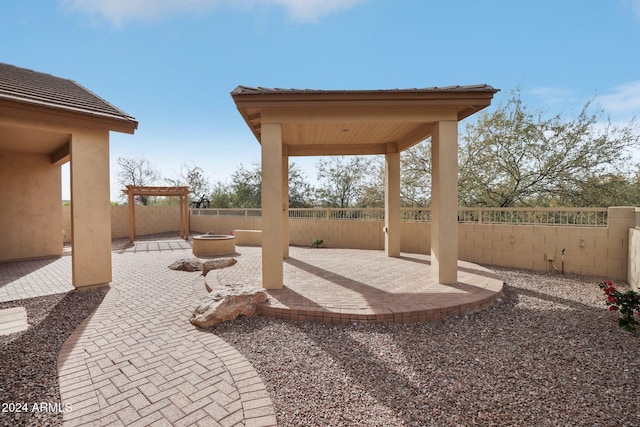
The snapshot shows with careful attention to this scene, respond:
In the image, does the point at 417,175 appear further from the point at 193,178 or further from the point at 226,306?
the point at 193,178

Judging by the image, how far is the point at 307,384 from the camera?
2.58m

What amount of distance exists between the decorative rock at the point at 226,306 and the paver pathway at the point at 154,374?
18 centimetres

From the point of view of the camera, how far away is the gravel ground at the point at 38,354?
2.16m

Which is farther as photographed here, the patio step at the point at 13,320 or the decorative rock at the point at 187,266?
the decorative rock at the point at 187,266

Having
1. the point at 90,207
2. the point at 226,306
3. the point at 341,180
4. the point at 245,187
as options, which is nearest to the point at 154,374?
the point at 226,306

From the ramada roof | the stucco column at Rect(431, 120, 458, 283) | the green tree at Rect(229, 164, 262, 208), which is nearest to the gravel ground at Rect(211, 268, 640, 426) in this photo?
the stucco column at Rect(431, 120, 458, 283)

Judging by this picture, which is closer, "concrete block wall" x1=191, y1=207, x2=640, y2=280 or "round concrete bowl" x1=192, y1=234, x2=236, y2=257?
"concrete block wall" x1=191, y1=207, x2=640, y2=280

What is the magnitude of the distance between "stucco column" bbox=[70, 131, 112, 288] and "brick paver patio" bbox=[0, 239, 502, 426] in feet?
1.71

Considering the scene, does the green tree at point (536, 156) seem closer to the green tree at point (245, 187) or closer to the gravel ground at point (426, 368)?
the gravel ground at point (426, 368)

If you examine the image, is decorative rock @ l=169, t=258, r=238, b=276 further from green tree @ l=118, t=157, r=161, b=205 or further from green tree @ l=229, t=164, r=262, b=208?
green tree @ l=118, t=157, r=161, b=205

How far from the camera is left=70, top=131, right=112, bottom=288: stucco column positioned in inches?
211

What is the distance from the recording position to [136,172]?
25.9 metres

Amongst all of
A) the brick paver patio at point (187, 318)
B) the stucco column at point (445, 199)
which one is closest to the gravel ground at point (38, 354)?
the brick paver patio at point (187, 318)

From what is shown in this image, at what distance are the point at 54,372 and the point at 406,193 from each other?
13.2 meters
